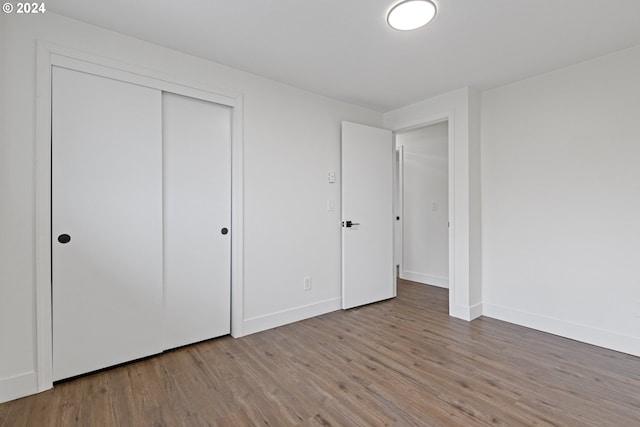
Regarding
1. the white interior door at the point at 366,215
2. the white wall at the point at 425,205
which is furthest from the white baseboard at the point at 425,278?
the white interior door at the point at 366,215

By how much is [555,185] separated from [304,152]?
2355 millimetres

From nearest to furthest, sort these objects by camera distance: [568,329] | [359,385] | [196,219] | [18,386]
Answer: [18,386]
[359,385]
[196,219]
[568,329]

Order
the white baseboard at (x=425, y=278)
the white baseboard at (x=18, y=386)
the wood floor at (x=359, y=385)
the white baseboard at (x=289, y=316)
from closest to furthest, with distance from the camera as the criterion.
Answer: the wood floor at (x=359, y=385), the white baseboard at (x=18, y=386), the white baseboard at (x=289, y=316), the white baseboard at (x=425, y=278)

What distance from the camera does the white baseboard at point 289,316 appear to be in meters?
2.80

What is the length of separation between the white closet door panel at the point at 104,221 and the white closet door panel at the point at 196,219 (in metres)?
0.11

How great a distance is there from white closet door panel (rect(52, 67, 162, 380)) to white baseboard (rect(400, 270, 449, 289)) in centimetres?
366

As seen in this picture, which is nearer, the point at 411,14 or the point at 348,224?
the point at 411,14

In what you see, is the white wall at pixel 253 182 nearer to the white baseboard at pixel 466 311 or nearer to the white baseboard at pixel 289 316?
the white baseboard at pixel 289 316

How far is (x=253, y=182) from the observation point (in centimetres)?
281

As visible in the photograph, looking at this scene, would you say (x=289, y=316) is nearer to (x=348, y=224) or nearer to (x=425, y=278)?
(x=348, y=224)

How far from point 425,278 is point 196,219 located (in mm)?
3519

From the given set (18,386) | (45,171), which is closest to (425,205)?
(45,171)

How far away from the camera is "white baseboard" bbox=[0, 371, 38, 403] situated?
1.79 m

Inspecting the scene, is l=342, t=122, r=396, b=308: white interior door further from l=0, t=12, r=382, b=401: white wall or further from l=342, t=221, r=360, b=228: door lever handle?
l=0, t=12, r=382, b=401: white wall
